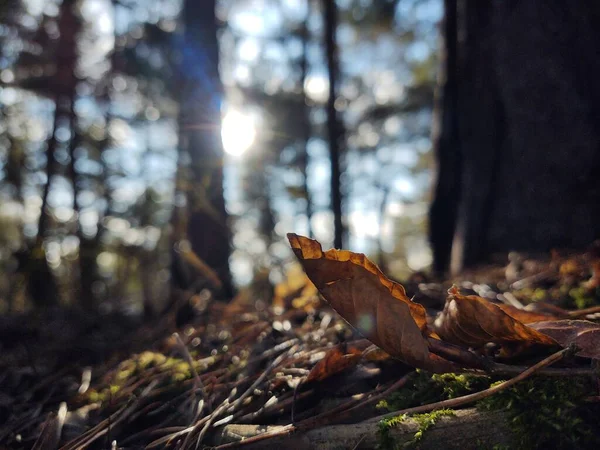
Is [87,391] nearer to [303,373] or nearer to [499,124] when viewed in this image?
[303,373]

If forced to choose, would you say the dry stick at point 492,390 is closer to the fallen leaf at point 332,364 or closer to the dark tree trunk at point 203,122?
the fallen leaf at point 332,364

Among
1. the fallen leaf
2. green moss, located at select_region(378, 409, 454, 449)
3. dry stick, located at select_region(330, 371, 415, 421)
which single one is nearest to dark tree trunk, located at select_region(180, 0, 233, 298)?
the fallen leaf

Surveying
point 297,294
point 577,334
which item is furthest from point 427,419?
point 297,294

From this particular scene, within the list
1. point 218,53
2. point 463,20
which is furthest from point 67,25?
point 463,20

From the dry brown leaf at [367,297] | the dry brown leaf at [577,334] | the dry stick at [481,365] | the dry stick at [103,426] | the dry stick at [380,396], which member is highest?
the dry brown leaf at [367,297]

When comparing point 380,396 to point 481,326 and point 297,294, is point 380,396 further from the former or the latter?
point 297,294

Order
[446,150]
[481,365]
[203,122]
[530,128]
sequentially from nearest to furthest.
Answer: [481,365] → [530,128] → [446,150] → [203,122]

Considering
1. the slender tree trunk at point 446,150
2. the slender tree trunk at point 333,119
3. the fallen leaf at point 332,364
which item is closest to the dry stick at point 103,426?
the fallen leaf at point 332,364

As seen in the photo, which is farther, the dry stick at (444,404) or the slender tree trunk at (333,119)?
the slender tree trunk at (333,119)
